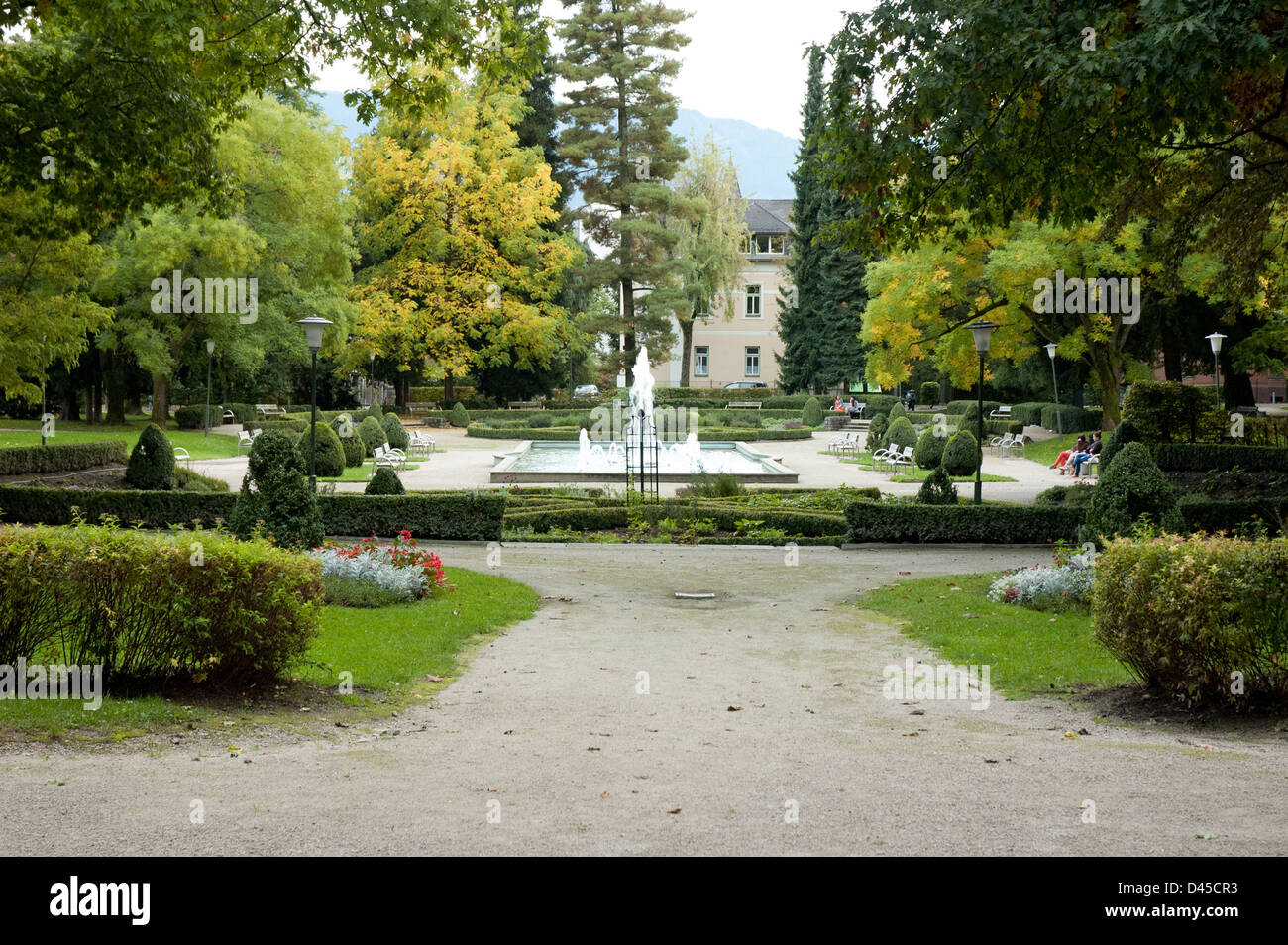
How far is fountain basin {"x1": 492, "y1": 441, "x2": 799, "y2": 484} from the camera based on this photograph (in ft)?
84.8

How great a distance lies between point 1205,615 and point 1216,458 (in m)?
16.7

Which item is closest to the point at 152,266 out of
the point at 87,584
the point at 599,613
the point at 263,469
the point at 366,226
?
the point at 366,226

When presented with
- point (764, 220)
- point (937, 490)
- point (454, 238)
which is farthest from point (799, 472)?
point (764, 220)

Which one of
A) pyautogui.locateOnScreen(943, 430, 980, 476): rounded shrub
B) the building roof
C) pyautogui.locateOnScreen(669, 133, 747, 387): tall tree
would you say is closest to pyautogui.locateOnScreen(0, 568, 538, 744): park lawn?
pyautogui.locateOnScreen(943, 430, 980, 476): rounded shrub

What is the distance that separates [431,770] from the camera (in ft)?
18.2

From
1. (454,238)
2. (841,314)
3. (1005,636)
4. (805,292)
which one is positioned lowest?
(1005,636)

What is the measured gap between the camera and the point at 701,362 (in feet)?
238

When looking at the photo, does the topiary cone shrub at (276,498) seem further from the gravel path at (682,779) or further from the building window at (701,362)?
the building window at (701,362)

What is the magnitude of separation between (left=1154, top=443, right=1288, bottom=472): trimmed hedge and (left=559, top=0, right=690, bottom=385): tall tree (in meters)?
32.0

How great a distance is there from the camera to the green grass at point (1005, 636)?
27.0ft

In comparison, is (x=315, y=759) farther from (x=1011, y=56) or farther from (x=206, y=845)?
(x=1011, y=56)

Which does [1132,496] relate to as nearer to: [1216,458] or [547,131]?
[1216,458]

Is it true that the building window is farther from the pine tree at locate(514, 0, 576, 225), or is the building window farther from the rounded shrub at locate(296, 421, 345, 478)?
the rounded shrub at locate(296, 421, 345, 478)

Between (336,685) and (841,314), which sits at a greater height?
(841,314)
